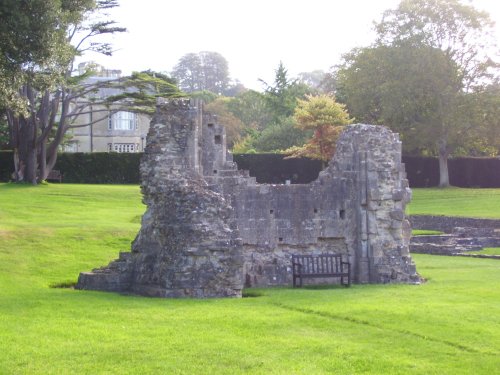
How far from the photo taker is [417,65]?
54.7 metres

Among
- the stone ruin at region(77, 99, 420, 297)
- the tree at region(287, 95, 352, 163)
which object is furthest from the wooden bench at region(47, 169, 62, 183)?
the stone ruin at region(77, 99, 420, 297)

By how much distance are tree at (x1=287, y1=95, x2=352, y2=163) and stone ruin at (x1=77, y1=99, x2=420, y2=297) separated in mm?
30950

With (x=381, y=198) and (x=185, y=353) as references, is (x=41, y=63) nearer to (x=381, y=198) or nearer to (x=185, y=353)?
(x=381, y=198)

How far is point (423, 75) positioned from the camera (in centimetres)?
5472

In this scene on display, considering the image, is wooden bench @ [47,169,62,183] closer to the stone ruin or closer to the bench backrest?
the stone ruin

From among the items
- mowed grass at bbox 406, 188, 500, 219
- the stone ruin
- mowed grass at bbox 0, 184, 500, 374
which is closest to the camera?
mowed grass at bbox 0, 184, 500, 374

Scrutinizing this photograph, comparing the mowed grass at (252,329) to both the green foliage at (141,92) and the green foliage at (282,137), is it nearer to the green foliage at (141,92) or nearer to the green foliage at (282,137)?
the green foliage at (141,92)

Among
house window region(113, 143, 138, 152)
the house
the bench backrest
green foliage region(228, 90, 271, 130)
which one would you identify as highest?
green foliage region(228, 90, 271, 130)

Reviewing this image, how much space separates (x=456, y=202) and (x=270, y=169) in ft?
42.6

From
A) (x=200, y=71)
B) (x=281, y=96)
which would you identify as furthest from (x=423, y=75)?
(x=200, y=71)

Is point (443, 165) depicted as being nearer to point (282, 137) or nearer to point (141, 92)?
point (282, 137)

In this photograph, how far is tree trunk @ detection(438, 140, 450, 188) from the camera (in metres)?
55.3

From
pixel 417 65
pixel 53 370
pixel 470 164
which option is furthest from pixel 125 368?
pixel 470 164

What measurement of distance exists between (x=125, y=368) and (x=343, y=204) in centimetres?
1131
